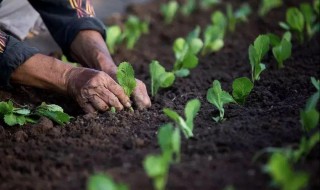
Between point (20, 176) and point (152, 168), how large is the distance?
529 mm

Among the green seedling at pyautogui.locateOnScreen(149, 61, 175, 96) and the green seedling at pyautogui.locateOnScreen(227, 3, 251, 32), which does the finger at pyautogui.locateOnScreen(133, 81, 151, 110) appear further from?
the green seedling at pyautogui.locateOnScreen(227, 3, 251, 32)

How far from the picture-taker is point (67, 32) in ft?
8.64

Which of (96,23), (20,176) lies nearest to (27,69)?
(96,23)

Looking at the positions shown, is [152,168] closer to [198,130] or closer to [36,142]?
[198,130]

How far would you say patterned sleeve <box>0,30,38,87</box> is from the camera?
7.34 ft

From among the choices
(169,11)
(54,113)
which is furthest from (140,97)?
(169,11)

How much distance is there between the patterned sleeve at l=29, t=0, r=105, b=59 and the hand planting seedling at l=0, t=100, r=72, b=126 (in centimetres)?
52

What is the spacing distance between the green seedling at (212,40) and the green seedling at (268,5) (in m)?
0.72

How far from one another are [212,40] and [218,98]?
123 cm

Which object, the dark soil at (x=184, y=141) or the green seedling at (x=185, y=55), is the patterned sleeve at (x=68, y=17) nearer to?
the dark soil at (x=184, y=141)

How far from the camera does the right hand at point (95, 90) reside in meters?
2.18

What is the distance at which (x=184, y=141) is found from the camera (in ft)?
6.05

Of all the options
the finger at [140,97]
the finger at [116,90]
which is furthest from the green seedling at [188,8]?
the finger at [116,90]

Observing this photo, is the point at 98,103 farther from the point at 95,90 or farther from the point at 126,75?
the point at 126,75
